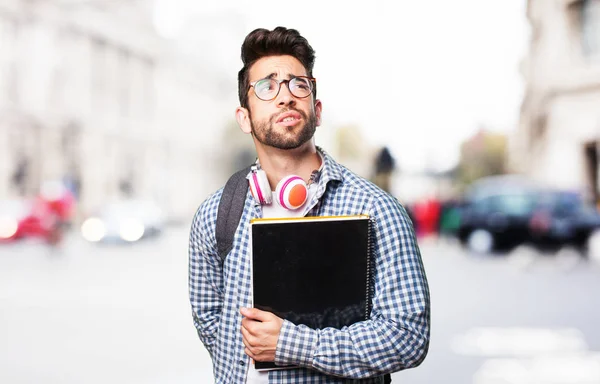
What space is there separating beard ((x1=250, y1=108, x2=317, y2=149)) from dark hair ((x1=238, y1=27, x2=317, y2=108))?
113mm

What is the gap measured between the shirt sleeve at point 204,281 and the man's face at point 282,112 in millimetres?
267

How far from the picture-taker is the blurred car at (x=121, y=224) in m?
19.6

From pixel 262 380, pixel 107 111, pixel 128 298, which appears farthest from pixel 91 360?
pixel 107 111

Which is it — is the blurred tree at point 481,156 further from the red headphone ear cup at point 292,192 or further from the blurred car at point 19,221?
the red headphone ear cup at point 292,192

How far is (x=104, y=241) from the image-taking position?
1956 centimetres

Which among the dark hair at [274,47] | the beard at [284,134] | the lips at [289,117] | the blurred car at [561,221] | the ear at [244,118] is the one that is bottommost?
the beard at [284,134]

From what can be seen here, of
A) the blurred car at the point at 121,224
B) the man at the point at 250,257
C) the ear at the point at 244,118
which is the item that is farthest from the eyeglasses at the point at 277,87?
the blurred car at the point at 121,224

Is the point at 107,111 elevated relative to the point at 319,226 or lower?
elevated

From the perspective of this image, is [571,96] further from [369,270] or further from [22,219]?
[369,270]

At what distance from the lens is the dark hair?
6.14 feet

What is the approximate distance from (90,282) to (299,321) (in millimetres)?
9631

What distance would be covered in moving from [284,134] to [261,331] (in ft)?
1.63

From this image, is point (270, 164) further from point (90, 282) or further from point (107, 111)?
point (107, 111)

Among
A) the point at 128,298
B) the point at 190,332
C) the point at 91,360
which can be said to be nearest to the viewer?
the point at 91,360
